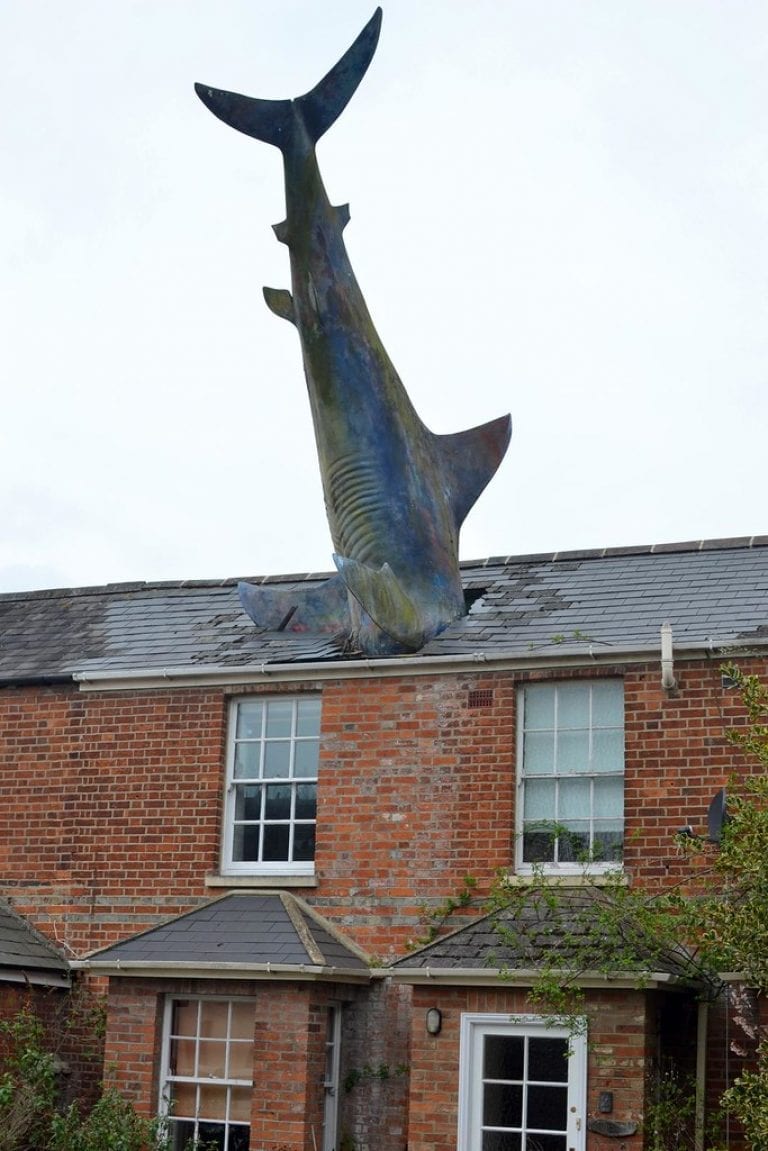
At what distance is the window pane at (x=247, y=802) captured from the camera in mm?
17250

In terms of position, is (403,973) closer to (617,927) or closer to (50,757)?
(617,927)

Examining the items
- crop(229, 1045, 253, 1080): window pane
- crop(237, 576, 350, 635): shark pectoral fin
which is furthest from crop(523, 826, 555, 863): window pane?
crop(237, 576, 350, 635): shark pectoral fin

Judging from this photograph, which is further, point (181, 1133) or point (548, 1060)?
point (181, 1133)

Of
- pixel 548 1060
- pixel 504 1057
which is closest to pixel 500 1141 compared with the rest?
pixel 504 1057

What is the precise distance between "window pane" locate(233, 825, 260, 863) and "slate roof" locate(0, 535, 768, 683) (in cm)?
162

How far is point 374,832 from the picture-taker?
16375 millimetres

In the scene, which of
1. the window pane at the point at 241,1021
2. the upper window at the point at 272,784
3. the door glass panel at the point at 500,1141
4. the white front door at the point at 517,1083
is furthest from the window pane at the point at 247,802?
the door glass panel at the point at 500,1141

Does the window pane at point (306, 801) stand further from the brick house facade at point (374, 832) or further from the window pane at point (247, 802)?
the window pane at point (247, 802)

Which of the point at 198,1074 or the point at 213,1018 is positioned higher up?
the point at 213,1018

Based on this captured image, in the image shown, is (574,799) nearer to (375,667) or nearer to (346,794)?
(346,794)

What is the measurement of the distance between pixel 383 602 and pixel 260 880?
2.90 m

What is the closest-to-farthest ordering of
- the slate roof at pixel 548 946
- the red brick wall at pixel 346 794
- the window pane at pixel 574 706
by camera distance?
the slate roof at pixel 548 946
the red brick wall at pixel 346 794
the window pane at pixel 574 706

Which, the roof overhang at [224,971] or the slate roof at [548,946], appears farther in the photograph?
the roof overhang at [224,971]

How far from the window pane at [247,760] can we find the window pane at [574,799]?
3.15 m
